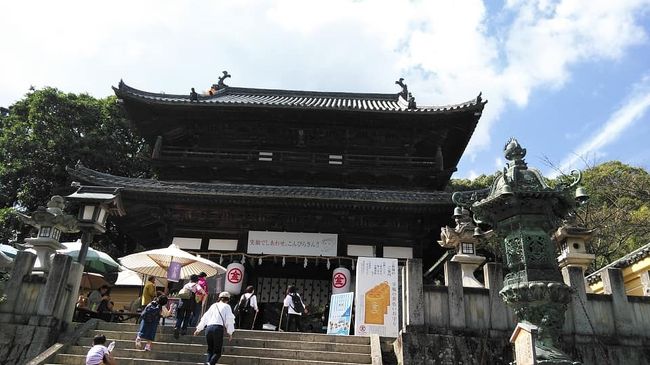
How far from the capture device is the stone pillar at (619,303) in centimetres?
962

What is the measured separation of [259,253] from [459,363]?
8.20 metres

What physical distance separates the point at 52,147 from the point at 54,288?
1965cm

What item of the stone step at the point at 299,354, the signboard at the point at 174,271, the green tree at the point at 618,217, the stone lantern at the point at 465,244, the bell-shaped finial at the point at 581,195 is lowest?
the stone step at the point at 299,354

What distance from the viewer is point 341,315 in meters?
11.4

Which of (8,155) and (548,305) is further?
(8,155)

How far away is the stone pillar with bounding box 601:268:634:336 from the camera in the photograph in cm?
962

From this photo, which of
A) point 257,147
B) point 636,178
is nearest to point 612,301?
point 257,147

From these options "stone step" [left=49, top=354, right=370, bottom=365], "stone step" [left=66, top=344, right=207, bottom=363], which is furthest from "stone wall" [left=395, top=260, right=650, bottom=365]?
"stone step" [left=66, top=344, right=207, bottom=363]

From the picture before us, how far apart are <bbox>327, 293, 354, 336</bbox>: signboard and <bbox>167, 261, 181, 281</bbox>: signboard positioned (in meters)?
4.24

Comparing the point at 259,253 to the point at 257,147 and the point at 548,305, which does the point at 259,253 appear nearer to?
the point at 257,147

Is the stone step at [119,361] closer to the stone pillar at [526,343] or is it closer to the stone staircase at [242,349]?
the stone staircase at [242,349]

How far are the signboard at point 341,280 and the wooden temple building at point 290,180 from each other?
2.36 feet

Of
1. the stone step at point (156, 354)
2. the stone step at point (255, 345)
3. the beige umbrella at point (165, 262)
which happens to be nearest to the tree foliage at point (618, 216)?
the stone step at point (255, 345)

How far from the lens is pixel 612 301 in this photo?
32.3 feet
